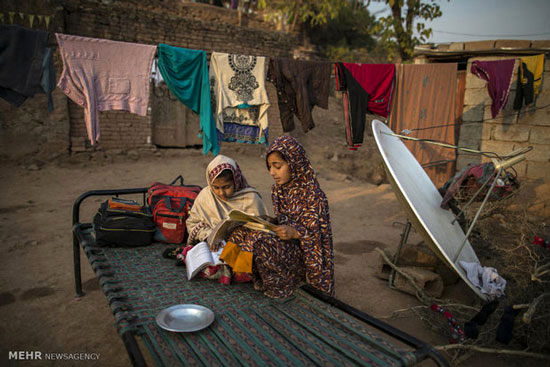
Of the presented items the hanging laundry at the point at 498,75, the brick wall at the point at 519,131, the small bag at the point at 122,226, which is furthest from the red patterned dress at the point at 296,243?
the brick wall at the point at 519,131

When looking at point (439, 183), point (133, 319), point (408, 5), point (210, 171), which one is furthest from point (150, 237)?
point (408, 5)

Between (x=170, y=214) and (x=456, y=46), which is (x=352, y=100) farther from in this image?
(x=170, y=214)

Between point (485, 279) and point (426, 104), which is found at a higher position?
point (426, 104)

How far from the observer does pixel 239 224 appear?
7.57ft

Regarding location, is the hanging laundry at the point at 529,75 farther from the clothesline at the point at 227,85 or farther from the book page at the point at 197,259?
the book page at the point at 197,259

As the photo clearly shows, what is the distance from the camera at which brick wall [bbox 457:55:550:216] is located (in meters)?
5.62

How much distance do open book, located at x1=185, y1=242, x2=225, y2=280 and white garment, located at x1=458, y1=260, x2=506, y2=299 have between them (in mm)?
2164

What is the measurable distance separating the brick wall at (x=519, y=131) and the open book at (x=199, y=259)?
547cm

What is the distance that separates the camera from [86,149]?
7.80 metres

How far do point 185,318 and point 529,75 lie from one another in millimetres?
6186

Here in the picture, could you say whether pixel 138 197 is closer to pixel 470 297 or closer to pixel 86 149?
pixel 86 149

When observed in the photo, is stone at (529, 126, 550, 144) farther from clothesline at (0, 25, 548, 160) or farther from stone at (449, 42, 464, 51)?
stone at (449, 42, 464, 51)

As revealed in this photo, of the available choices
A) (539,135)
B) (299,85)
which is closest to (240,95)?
(299,85)

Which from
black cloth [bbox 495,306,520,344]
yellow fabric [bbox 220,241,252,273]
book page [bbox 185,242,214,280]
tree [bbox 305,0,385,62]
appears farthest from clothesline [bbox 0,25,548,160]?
tree [bbox 305,0,385,62]
